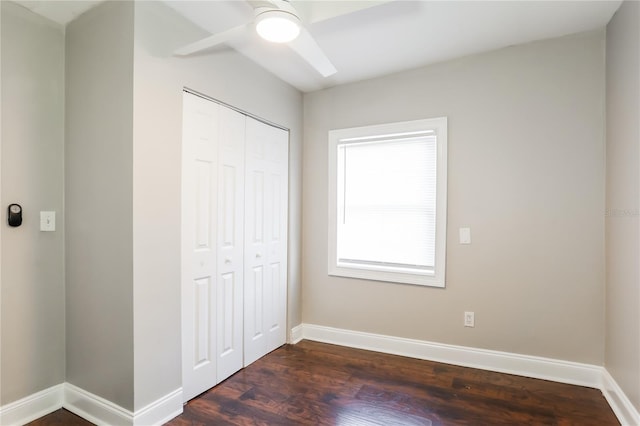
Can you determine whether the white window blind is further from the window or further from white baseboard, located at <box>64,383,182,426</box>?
white baseboard, located at <box>64,383,182,426</box>

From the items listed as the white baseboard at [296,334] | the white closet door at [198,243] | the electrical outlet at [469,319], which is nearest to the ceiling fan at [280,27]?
the white closet door at [198,243]

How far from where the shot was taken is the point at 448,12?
6.85 feet

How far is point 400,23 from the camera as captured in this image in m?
2.20

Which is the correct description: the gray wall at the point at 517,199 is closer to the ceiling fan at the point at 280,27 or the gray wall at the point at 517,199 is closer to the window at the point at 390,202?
the window at the point at 390,202

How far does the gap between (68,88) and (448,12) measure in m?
2.54

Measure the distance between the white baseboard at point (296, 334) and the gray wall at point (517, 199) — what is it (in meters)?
0.75

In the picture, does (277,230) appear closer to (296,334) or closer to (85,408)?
(296,334)

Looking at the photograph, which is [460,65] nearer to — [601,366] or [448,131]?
[448,131]

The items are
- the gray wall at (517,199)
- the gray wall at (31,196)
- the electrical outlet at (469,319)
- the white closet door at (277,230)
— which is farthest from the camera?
the white closet door at (277,230)

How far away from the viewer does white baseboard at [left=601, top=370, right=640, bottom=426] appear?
5.99 ft

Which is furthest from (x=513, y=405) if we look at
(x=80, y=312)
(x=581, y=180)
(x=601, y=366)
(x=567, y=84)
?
(x=80, y=312)

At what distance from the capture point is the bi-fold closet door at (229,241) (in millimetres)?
2189

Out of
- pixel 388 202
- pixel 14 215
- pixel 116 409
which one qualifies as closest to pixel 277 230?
pixel 388 202

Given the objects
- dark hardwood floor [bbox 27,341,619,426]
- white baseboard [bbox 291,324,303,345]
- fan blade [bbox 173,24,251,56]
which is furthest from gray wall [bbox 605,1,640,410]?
white baseboard [bbox 291,324,303,345]
